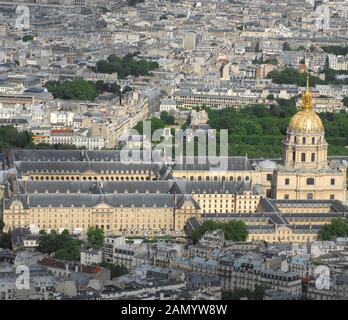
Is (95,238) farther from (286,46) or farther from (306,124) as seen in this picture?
(286,46)

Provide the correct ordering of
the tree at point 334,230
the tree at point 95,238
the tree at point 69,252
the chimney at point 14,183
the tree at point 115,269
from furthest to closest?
the chimney at point 14,183 < the tree at point 334,230 < the tree at point 95,238 < the tree at point 69,252 < the tree at point 115,269

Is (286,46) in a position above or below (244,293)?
above

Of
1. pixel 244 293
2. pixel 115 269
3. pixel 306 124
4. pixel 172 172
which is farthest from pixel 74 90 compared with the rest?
pixel 244 293

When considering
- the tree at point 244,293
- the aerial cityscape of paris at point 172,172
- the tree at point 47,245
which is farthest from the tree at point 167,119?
the tree at point 244,293

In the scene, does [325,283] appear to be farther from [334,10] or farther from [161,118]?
[334,10]

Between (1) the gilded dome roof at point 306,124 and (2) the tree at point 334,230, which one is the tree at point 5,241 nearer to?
(2) the tree at point 334,230

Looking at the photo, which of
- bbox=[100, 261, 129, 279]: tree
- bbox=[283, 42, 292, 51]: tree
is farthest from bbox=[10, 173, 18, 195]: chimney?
bbox=[283, 42, 292, 51]: tree

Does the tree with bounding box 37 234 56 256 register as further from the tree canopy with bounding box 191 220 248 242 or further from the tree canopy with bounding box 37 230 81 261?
the tree canopy with bounding box 191 220 248 242
